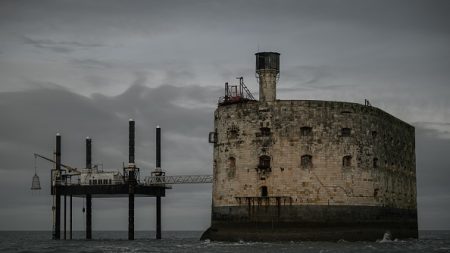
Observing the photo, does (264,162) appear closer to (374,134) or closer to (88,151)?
(374,134)

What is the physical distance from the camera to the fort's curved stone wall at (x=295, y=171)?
46.9 metres

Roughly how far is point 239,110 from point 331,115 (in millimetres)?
5004

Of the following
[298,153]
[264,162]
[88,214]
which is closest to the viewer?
[298,153]

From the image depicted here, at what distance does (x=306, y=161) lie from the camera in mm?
47312

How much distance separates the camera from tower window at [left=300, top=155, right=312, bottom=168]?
4722cm

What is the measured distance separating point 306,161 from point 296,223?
3.34 m

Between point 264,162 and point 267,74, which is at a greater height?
point 267,74

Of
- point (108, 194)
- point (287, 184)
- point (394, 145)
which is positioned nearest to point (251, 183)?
point (287, 184)

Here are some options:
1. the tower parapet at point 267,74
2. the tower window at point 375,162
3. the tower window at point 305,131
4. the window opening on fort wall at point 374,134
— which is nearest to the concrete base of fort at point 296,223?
the tower window at point 375,162

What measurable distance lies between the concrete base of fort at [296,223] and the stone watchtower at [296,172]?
0.05m

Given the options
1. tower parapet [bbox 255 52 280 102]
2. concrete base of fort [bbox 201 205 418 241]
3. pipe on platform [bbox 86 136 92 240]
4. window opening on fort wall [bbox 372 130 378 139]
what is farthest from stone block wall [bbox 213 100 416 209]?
pipe on platform [bbox 86 136 92 240]

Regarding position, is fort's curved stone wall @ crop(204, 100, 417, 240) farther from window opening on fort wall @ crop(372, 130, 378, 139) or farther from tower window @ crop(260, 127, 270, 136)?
window opening on fort wall @ crop(372, 130, 378, 139)

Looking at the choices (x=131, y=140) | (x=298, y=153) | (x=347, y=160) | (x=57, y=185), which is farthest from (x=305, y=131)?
(x=57, y=185)

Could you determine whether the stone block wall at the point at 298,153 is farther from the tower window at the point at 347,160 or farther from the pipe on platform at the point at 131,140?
the pipe on platform at the point at 131,140
